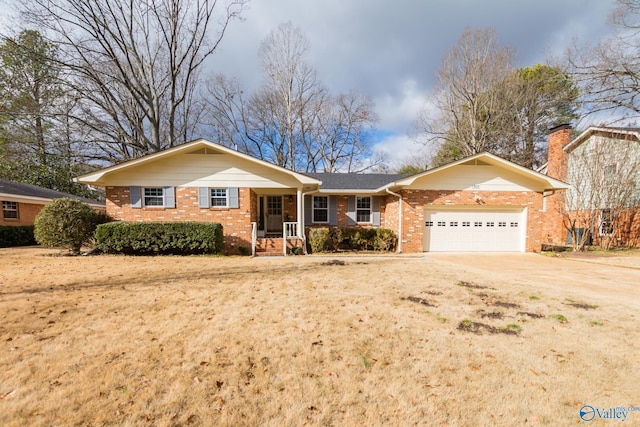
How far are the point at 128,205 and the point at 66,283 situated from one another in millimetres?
6251

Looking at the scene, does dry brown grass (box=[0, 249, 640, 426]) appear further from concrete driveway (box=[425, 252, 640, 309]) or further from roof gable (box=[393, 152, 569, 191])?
roof gable (box=[393, 152, 569, 191])

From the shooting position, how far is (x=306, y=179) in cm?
1117

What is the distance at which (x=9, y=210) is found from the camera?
46.6 feet

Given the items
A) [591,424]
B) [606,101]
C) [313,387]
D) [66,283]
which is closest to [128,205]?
[66,283]

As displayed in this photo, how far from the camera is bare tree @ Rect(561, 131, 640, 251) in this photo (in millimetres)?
12617

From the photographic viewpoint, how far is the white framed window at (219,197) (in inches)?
448

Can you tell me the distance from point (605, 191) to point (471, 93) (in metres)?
9.84

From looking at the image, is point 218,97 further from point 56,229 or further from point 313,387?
point 313,387

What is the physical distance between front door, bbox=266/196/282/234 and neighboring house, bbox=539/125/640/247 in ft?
47.4

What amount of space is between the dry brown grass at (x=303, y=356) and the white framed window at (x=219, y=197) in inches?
238

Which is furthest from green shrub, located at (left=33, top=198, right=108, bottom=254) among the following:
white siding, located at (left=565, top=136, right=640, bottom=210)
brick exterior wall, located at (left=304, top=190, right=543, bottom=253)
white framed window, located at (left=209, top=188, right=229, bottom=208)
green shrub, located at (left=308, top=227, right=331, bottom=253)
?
white siding, located at (left=565, top=136, right=640, bottom=210)

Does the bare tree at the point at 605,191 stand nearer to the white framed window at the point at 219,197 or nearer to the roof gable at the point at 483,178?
the roof gable at the point at 483,178

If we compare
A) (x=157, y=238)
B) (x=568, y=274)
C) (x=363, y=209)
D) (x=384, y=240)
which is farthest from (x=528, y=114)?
(x=157, y=238)

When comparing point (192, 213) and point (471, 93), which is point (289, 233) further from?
point (471, 93)
